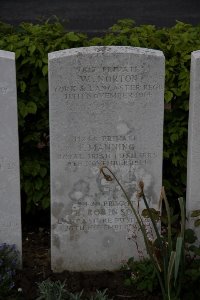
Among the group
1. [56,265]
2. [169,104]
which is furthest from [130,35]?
[56,265]

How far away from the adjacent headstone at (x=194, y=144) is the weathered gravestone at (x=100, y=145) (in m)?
0.22

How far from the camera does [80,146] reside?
4.87m

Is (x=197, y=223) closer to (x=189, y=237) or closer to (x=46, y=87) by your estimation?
(x=189, y=237)

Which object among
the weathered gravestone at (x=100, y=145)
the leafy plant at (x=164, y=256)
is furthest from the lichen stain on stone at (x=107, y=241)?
the leafy plant at (x=164, y=256)

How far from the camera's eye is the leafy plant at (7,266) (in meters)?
4.70

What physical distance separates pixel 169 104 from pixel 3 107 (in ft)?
5.30

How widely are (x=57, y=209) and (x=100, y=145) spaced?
57cm

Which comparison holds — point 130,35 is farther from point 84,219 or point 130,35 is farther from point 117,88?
point 84,219

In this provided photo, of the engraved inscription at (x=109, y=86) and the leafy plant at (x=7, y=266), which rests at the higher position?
the engraved inscription at (x=109, y=86)

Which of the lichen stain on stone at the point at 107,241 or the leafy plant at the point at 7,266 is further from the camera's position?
the lichen stain on stone at the point at 107,241

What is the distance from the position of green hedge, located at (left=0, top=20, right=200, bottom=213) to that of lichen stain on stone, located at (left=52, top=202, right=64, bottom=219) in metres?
0.71

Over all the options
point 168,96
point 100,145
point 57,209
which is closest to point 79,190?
point 57,209

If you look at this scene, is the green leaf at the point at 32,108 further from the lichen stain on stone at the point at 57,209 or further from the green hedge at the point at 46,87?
the lichen stain on stone at the point at 57,209

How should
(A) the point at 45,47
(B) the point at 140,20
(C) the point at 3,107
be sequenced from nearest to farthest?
(C) the point at 3,107 < (A) the point at 45,47 < (B) the point at 140,20
